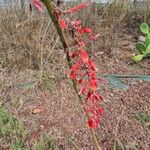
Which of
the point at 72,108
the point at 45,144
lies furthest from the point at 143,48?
the point at 45,144

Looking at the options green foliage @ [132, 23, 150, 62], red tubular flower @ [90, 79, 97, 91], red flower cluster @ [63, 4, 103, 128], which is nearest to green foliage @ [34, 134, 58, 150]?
green foliage @ [132, 23, 150, 62]

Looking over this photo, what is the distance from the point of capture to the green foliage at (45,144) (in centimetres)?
260

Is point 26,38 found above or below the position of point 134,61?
above

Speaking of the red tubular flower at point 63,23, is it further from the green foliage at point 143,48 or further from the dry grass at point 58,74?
the green foliage at point 143,48

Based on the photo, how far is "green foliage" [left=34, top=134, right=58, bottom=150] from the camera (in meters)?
2.60

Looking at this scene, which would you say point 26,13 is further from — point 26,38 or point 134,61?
point 134,61

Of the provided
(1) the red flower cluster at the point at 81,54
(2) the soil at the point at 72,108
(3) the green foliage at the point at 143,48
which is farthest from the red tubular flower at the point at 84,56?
(3) the green foliage at the point at 143,48

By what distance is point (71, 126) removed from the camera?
2.89 m

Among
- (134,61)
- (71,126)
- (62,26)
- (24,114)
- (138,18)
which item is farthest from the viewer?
(138,18)

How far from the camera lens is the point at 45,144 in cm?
264

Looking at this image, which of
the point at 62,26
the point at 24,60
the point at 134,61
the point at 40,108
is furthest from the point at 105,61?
the point at 62,26

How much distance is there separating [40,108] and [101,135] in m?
0.57

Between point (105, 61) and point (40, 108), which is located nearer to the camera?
point (40, 108)

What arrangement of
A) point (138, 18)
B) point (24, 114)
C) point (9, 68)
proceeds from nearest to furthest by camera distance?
point (24, 114) < point (9, 68) < point (138, 18)
